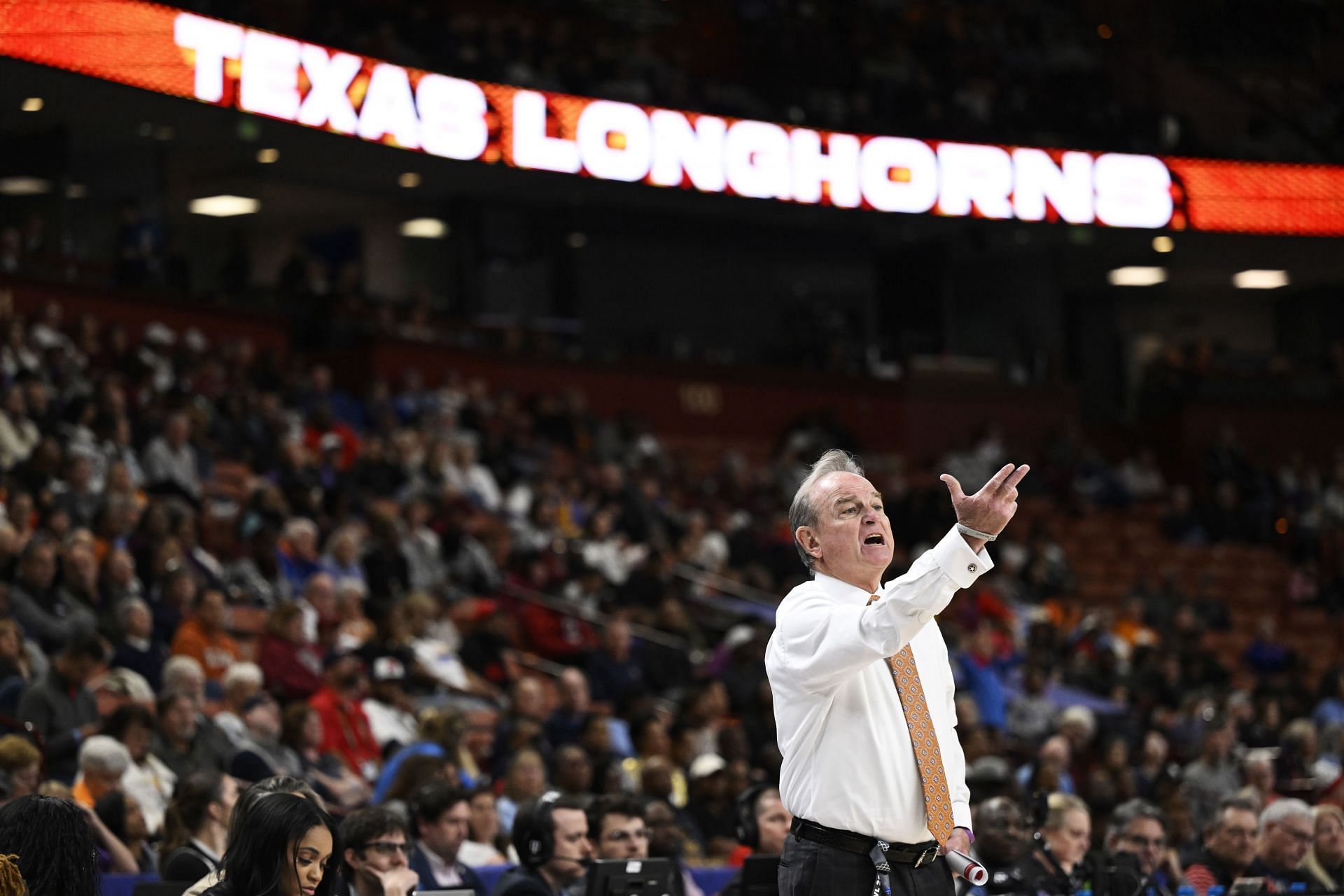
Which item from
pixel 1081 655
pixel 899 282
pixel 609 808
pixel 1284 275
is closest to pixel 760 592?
pixel 1081 655

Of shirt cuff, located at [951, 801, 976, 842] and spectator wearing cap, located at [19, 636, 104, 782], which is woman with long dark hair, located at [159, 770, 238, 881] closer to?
spectator wearing cap, located at [19, 636, 104, 782]

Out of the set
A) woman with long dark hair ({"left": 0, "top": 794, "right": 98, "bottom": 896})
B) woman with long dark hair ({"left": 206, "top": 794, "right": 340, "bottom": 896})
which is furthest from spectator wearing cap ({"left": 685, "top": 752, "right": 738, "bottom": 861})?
woman with long dark hair ({"left": 0, "top": 794, "right": 98, "bottom": 896})

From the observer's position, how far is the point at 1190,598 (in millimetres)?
18469

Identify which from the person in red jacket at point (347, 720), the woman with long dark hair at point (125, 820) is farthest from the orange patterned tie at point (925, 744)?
the person in red jacket at point (347, 720)

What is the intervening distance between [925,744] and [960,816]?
20 cm

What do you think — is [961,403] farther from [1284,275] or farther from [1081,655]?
[1081,655]

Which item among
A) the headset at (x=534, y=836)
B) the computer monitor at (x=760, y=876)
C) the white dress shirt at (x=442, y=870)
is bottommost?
the white dress shirt at (x=442, y=870)

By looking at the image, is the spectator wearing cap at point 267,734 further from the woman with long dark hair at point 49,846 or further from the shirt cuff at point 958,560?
the shirt cuff at point 958,560

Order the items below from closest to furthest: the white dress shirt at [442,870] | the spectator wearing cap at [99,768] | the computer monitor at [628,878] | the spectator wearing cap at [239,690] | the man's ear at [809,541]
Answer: the man's ear at [809,541] < the computer monitor at [628,878] < the white dress shirt at [442,870] < the spectator wearing cap at [99,768] < the spectator wearing cap at [239,690]

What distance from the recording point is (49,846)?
3.92 metres

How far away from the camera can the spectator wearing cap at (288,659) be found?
393 inches

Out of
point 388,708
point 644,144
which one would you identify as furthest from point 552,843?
point 644,144

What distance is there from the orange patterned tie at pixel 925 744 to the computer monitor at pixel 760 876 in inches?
74.6

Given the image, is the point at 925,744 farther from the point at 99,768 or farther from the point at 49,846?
the point at 99,768
